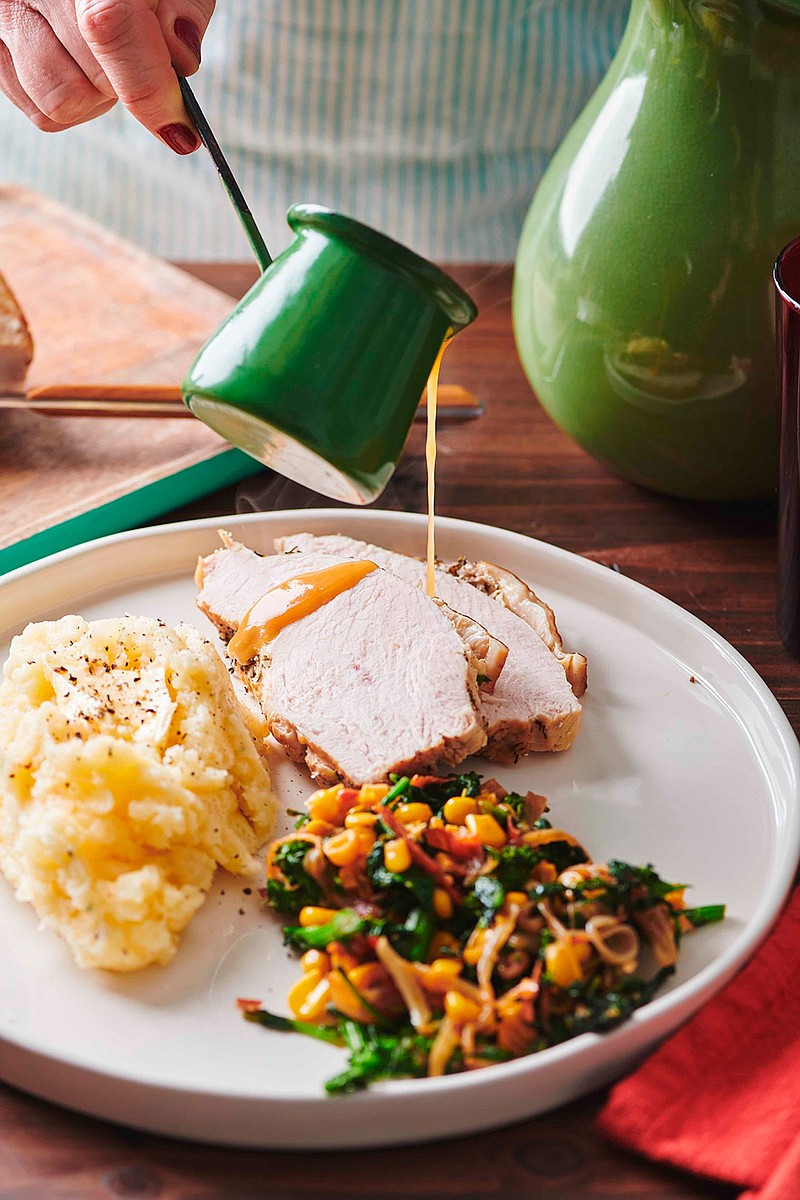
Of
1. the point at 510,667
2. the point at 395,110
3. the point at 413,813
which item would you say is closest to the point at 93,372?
the point at 395,110

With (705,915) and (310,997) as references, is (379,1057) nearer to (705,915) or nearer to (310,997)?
(310,997)

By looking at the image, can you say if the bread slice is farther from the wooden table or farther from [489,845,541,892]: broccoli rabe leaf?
[489,845,541,892]: broccoli rabe leaf

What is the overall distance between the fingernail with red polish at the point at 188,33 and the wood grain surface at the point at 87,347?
932mm

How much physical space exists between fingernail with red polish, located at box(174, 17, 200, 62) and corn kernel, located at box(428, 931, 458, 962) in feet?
5.51

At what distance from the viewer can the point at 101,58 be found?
2.10 metres

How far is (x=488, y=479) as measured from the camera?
9.72 ft

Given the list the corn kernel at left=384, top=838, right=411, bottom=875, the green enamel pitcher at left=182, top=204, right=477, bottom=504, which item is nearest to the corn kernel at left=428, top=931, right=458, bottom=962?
the corn kernel at left=384, top=838, right=411, bottom=875

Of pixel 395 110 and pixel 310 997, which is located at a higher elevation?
pixel 395 110

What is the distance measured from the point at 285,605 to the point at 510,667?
1.45ft

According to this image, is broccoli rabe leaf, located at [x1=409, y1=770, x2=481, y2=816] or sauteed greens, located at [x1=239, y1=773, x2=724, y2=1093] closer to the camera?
sauteed greens, located at [x1=239, y1=773, x2=724, y2=1093]

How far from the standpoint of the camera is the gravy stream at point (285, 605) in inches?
88.1

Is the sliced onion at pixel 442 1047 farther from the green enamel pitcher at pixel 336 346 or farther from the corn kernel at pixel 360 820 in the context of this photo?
the green enamel pitcher at pixel 336 346

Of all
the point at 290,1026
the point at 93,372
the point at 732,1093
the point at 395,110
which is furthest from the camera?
the point at 395,110

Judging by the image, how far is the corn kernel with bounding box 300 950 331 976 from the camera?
1.64 metres
